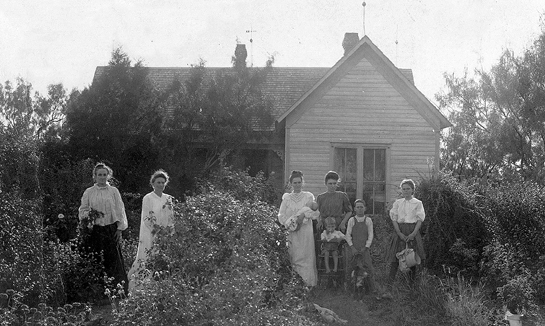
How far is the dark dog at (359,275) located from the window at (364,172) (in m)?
7.01

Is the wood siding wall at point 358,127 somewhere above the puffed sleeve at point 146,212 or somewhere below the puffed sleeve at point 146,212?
above

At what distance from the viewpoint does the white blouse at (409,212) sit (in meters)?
9.37

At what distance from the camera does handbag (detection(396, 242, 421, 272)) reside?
915 centimetres

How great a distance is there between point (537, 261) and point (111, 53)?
10624 mm

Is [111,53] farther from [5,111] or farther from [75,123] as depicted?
[5,111]

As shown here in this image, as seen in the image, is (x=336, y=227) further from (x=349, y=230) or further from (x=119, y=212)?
(x=119, y=212)

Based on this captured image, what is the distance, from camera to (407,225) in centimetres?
945

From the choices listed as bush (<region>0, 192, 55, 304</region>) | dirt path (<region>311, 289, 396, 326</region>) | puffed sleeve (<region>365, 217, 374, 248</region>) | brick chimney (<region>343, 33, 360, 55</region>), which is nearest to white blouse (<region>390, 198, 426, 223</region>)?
puffed sleeve (<region>365, 217, 374, 248</region>)

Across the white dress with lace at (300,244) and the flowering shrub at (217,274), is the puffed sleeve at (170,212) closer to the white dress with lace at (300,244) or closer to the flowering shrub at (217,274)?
the flowering shrub at (217,274)

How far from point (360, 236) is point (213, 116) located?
329 inches

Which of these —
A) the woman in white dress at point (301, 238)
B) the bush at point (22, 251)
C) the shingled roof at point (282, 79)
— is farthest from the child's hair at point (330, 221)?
the shingled roof at point (282, 79)

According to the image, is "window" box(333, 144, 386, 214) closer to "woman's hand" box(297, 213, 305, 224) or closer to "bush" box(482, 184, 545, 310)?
"bush" box(482, 184, 545, 310)

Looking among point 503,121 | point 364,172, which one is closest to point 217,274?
point 364,172

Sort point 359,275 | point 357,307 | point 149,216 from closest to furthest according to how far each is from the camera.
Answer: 1. point 149,216
2. point 357,307
3. point 359,275
